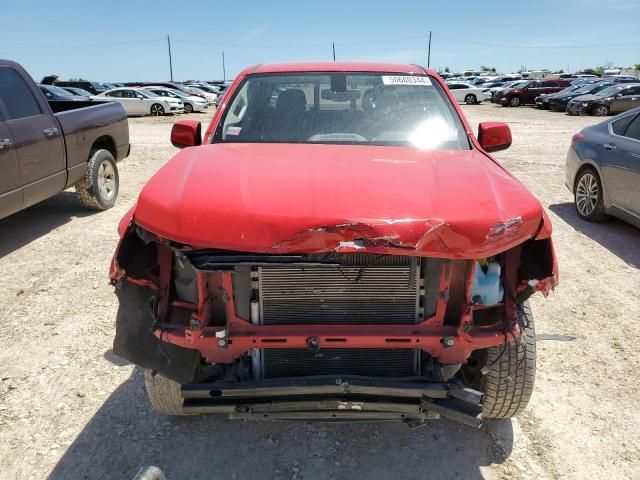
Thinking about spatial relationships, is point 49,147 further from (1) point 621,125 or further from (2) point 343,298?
(1) point 621,125

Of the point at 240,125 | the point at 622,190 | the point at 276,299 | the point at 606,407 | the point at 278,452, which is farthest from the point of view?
the point at 622,190

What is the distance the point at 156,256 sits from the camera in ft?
8.14

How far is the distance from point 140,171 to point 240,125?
23.4ft

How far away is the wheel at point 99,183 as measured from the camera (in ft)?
22.0

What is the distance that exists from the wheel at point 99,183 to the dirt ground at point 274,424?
6.92 ft

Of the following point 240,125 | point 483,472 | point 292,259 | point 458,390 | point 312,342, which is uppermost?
point 240,125

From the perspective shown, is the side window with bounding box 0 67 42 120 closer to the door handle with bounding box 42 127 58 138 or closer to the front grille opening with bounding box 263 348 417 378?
the door handle with bounding box 42 127 58 138

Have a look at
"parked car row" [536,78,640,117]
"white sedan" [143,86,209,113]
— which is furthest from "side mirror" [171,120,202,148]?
"white sedan" [143,86,209,113]

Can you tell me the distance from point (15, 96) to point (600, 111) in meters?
24.3

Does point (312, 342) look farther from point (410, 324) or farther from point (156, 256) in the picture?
point (156, 256)

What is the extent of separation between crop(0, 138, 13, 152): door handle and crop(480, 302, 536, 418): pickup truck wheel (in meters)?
4.85

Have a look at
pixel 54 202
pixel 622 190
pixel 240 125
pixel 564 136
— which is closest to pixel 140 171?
pixel 54 202

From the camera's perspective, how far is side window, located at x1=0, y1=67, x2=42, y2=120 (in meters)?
5.38

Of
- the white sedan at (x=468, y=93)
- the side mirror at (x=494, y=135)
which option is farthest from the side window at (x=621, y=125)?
the white sedan at (x=468, y=93)
